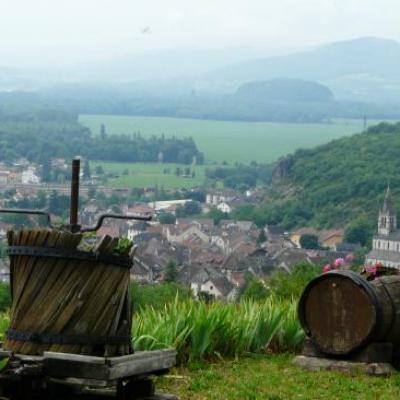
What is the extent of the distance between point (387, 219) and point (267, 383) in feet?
299

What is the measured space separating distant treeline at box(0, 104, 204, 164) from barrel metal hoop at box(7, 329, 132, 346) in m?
152

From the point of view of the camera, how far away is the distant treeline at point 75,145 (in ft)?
522

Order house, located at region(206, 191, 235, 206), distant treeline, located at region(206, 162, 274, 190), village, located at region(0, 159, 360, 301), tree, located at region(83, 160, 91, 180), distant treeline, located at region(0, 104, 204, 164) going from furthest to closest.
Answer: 1. distant treeline, located at region(0, 104, 204, 164)
2. distant treeline, located at region(206, 162, 274, 190)
3. tree, located at region(83, 160, 91, 180)
4. house, located at region(206, 191, 235, 206)
5. village, located at region(0, 159, 360, 301)

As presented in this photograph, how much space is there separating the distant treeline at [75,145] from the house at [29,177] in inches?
469

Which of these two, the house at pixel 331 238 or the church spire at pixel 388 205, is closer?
the house at pixel 331 238

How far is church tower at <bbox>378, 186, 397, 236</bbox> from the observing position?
9675 centimetres

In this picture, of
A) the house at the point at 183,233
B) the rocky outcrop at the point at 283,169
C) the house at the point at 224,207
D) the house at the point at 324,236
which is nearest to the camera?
the house at the point at 324,236

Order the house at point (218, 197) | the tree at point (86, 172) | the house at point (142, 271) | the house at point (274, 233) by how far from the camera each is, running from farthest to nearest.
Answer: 1. the tree at point (86, 172)
2. the house at point (218, 197)
3. the house at point (274, 233)
4. the house at point (142, 271)

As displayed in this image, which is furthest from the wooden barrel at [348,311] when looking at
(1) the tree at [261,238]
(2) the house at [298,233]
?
(1) the tree at [261,238]

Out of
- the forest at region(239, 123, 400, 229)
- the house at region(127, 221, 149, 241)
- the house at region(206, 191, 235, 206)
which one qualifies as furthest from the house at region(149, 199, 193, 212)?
the house at region(127, 221, 149, 241)

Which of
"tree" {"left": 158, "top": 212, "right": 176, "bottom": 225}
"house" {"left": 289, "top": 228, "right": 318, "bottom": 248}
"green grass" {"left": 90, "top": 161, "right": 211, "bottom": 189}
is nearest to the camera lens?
"house" {"left": 289, "top": 228, "right": 318, "bottom": 248}

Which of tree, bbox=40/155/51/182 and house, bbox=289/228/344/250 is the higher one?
tree, bbox=40/155/51/182

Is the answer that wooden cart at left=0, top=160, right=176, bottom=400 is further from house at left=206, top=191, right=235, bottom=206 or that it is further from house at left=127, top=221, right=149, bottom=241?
house at left=206, top=191, right=235, bottom=206

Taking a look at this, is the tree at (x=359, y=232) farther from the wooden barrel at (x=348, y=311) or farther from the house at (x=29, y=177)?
the wooden barrel at (x=348, y=311)
